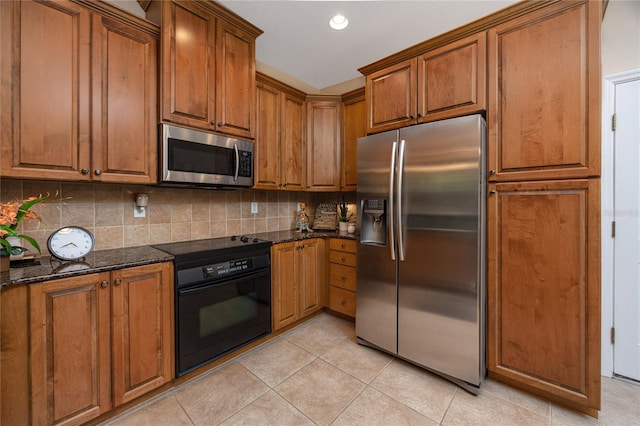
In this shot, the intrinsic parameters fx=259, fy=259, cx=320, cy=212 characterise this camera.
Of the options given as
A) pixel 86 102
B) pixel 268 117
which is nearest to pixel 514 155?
pixel 268 117

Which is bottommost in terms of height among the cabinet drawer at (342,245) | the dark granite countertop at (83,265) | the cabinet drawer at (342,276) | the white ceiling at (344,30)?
the cabinet drawer at (342,276)

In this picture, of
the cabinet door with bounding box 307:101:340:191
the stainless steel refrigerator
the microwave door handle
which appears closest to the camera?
the stainless steel refrigerator

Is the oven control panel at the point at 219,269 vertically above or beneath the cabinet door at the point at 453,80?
beneath

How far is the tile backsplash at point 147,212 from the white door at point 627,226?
293 cm

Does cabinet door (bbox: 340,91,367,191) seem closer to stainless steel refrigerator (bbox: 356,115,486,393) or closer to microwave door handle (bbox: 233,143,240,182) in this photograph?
stainless steel refrigerator (bbox: 356,115,486,393)

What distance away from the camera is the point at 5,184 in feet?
5.09

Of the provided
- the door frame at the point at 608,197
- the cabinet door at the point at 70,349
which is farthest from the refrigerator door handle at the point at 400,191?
the cabinet door at the point at 70,349

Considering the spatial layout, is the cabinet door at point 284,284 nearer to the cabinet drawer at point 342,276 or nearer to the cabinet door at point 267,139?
the cabinet drawer at point 342,276

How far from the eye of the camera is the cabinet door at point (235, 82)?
2059 mm

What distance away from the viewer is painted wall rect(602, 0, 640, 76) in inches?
70.2

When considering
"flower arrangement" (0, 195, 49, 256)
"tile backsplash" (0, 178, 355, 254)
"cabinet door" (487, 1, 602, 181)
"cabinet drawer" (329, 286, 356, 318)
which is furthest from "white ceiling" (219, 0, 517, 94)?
"cabinet drawer" (329, 286, 356, 318)

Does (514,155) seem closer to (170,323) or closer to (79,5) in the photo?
(170,323)

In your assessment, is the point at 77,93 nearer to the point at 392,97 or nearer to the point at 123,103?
the point at 123,103

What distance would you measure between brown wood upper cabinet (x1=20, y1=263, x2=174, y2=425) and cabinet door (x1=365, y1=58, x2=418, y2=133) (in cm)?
200
